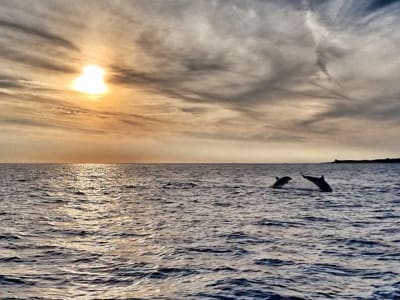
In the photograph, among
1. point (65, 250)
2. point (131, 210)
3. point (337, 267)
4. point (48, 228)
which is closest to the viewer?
point (337, 267)

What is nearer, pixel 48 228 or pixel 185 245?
pixel 185 245

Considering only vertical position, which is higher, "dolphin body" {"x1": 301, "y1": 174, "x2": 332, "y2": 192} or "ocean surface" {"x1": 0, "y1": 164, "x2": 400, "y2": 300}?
"dolphin body" {"x1": 301, "y1": 174, "x2": 332, "y2": 192}

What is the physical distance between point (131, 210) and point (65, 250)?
19847 mm

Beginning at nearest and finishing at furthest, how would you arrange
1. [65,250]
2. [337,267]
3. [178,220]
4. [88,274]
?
[88,274] < [337,267] < [65,250] < [178,220]

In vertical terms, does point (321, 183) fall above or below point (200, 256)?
above

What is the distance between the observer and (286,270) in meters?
17.1

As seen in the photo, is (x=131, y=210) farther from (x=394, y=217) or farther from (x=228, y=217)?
(x=394, y=217)

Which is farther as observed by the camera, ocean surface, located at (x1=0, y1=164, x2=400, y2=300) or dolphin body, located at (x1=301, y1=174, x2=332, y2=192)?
dolphin body, located at (x1=301, y1=174, x2=332, y2=192)

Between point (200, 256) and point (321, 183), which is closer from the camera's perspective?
point (200, 256)

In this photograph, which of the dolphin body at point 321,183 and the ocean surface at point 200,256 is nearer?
the ocean surface at point 200,256

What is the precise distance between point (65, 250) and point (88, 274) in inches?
203

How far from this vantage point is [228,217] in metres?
34.4

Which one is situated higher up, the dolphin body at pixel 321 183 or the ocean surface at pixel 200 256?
the dolphin body at pixel 321 183

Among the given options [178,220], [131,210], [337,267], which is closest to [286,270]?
[337,267]
